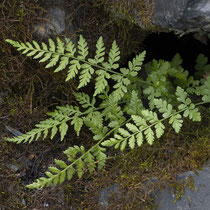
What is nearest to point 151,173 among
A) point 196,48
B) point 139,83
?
point 139,83

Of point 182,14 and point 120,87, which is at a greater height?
point 182,14

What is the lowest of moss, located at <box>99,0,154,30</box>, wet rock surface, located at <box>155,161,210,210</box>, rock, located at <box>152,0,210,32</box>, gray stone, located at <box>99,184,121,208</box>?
gray stone, located at <box>99,184,121,208</box>

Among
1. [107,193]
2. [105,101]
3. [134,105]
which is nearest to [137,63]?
[134,105]

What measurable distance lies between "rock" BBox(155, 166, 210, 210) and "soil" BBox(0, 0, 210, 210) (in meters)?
0.10

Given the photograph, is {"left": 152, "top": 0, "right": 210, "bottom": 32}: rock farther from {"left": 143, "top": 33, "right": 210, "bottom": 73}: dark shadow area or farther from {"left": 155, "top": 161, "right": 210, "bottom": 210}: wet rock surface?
→ {"left": 155, "top": 161, "right": 210, "bottom": 210}: wet rock surface

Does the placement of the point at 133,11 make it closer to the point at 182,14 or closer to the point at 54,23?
the point at 182,14

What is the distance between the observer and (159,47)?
4.58m

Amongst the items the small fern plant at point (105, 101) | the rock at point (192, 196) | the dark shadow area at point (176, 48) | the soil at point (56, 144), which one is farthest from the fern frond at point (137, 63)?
the rock at point (192, 196)

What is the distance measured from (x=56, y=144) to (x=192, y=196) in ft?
5.66

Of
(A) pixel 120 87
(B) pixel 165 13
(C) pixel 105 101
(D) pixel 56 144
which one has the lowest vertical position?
(D) pixel 56 144

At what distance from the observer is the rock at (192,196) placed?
2.98 metres

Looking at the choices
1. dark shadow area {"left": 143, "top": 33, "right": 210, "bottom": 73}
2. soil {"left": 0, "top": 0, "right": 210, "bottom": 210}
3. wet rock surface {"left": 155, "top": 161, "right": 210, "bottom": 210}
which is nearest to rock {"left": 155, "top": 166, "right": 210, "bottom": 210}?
wet rock surface {"left": 155, "top": 161, "right": 210, "bottom": 210}

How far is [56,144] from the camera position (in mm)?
3857

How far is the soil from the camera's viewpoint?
3.39m
